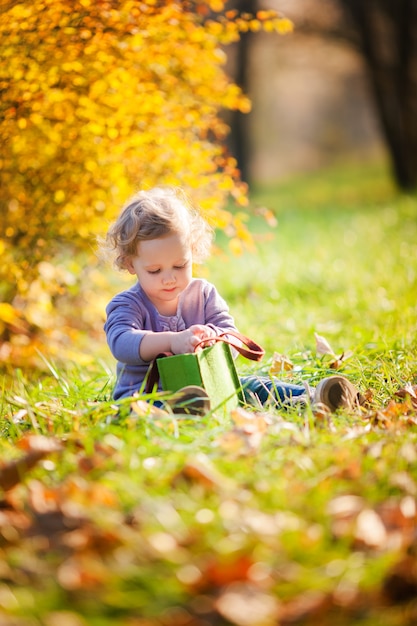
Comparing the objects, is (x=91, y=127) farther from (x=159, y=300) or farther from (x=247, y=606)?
(x=247, y=606)

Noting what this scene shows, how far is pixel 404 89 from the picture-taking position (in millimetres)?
13703

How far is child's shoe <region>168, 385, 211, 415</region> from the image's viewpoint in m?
2.75

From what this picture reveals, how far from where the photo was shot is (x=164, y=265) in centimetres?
310

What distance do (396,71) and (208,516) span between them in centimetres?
1336

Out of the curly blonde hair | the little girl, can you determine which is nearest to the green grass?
the little girl

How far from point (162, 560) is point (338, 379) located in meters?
1.35

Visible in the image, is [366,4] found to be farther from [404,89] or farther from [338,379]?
[338,379]

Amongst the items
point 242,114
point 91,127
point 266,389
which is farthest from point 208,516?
point 242,114

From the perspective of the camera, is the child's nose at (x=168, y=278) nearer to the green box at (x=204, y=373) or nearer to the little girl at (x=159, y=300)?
the little girl at (x=159, y=300)

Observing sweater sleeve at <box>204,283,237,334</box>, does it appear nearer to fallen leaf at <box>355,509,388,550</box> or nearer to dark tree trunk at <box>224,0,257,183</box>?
fallen leaf at <box>355,509,388,550</box>

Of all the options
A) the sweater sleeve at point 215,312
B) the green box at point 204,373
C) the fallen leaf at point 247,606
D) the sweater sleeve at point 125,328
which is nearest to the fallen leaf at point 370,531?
the fallen leaf at point 247,606

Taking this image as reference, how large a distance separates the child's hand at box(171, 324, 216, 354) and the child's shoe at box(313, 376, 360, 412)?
1.49 feet

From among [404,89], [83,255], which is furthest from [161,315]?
[404,89]

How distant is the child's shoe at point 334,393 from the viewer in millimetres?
2912
